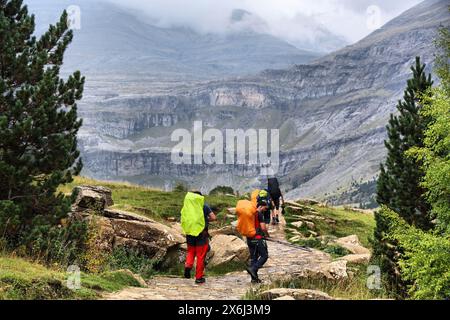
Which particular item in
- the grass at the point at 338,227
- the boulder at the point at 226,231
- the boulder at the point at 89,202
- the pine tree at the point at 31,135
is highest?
the pine tree at the point at 31,135

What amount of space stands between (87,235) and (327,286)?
690cm

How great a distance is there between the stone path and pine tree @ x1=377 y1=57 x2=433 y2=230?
3541 mm

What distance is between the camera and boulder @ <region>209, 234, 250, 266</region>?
17.2 meters

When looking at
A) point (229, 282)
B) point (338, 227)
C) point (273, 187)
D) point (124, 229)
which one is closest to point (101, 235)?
point (124, 229)

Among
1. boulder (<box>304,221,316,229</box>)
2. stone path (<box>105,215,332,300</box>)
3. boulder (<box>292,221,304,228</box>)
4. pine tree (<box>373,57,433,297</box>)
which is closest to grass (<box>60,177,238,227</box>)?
boulder (<box>292,221,304,228</box>)

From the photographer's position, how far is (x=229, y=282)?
47.5ft

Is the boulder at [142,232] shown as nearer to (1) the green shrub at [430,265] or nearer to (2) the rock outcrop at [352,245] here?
(1) the green shrub at [430,265]

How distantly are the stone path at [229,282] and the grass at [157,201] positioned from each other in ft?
17.3

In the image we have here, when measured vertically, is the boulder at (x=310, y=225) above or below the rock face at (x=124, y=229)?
below

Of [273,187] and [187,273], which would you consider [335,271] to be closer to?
[187,273]

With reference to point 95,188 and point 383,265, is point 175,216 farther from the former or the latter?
point 383,265

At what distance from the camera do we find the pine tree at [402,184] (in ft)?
60.5

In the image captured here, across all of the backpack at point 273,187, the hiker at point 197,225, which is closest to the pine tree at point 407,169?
the backpack at point 273,187

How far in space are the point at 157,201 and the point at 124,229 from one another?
11825 millimetres
